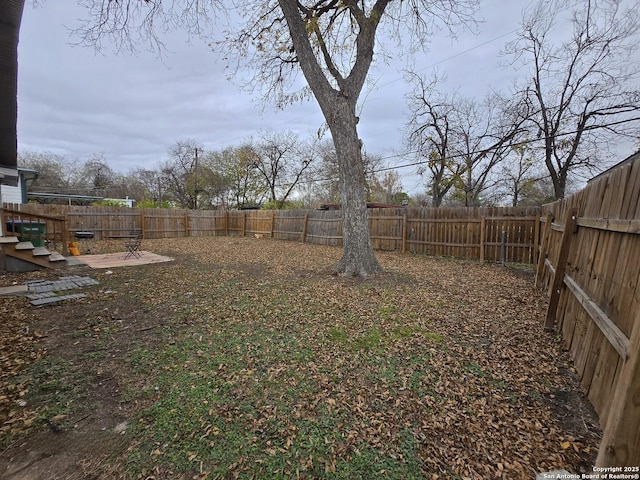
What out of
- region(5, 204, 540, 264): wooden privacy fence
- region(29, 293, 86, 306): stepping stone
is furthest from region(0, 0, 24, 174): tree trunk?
region(5, 204, 540, 264): wooden privacy fence

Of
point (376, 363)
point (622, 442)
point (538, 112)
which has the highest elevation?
point (538, 112)

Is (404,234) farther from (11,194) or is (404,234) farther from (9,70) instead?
(11,194)

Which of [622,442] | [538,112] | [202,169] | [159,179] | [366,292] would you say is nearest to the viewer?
[622,442]

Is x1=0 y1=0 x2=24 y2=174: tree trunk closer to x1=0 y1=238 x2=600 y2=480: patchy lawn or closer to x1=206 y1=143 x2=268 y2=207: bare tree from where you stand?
x1=0 y1=238 x2=600 y2=480: patchy lawn

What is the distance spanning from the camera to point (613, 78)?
32.9 ft

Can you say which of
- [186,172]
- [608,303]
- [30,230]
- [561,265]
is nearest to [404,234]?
[561,265]

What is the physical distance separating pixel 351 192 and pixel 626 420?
4.92 meters

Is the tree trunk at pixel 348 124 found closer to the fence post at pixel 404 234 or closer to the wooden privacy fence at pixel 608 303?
the wooden privacy fence at pixel 608 303

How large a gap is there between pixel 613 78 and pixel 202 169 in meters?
25.7

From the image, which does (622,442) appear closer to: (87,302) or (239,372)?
(239,372)

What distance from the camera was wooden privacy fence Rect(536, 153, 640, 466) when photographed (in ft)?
3.93

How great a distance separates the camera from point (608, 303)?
1.94 m

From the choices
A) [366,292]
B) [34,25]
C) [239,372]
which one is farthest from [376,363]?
[34,25]

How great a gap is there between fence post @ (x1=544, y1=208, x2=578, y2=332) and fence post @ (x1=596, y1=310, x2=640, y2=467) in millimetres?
2340
